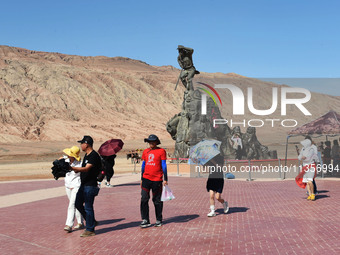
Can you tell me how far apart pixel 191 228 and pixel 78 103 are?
78572mm

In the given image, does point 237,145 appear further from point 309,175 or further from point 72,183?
point 72,183

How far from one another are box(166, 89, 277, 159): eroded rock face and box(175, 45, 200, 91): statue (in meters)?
0.84

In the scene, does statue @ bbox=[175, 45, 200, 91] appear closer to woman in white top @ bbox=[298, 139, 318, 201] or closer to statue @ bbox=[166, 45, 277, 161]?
statue @ bbox=[166, 45, 277, 161]

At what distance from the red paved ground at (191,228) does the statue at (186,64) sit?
1818cm

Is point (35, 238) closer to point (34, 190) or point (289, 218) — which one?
point (289, 218)

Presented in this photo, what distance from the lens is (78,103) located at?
8462 cm

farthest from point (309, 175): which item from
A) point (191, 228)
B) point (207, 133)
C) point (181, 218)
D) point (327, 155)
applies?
point (207, 133)

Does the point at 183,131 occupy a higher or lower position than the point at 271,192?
higher

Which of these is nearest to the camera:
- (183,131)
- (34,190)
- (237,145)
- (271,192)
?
(271,192)

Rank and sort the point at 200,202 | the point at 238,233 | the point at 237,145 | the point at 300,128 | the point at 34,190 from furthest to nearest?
the point at 237,145
the point at 300,128
the point at 34,190
the point at 200,202
the point at 238,233

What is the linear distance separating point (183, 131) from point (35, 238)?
76.0ft

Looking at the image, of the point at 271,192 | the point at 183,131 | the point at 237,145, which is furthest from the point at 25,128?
the point at 271,192

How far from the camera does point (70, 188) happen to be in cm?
839

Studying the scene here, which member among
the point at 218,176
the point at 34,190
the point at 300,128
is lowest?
the point at 34,190
